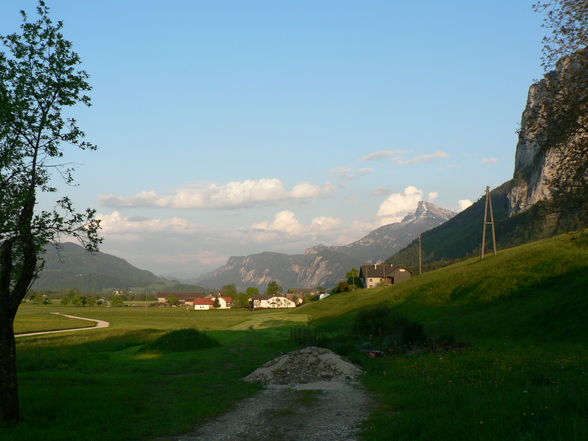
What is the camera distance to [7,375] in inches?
693

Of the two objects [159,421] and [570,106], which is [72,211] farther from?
[570,106]

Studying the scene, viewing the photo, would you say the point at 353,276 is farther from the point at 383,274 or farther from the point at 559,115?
the point at 559,115

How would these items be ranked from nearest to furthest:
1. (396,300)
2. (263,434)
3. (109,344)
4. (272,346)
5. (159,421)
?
(263,434) < (159,421) < (272,346) < (109,344) < (396,300)

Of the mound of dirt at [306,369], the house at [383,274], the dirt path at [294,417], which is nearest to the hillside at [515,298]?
the mound of dirt at [306,369]

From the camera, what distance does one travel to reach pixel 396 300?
7200cm

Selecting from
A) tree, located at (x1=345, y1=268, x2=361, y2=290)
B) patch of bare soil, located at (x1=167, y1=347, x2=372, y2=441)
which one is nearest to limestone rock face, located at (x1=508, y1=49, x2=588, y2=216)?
patch of bare soil, located at (x1=167, y1=347, x2=372, y2=441)

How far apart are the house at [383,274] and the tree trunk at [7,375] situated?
146418 mm


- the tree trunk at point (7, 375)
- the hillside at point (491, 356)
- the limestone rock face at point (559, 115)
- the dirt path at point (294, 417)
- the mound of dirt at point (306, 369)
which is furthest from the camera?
the mound of dirt at point (306, 369)

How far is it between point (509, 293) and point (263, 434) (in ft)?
144

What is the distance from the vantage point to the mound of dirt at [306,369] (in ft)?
93.1

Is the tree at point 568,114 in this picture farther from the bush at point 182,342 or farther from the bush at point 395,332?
the bush at point 182,342

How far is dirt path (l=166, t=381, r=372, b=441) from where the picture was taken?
16203 millimetres

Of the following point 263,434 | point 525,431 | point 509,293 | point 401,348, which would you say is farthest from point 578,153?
point 509,293

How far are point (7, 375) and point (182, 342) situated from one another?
105 ft
